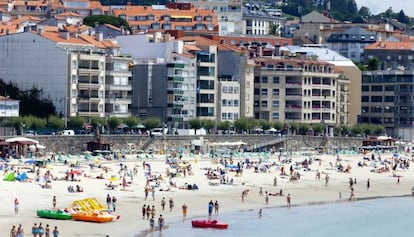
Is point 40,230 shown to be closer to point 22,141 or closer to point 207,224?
point 207,224

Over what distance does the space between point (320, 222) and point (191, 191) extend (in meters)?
8.13

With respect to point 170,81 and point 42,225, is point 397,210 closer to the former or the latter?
point 42,225

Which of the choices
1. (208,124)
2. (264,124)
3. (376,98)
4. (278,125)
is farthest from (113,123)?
(376,98)

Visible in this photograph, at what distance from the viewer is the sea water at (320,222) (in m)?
54.5

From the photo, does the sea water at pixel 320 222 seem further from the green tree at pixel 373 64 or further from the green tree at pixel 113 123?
the green tree at pixel 373 64

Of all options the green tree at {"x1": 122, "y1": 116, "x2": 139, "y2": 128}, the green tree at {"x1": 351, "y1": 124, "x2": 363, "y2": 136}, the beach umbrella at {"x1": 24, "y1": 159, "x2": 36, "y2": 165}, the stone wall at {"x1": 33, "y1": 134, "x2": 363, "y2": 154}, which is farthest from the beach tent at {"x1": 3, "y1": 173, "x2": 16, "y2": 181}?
the green tree at {"x1": 351, "y1": 124, "x2": 363, "y2": 136}

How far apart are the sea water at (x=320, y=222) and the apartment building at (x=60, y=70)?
28.1 meters

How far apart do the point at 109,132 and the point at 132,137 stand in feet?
10.5

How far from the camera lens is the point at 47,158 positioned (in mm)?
76938

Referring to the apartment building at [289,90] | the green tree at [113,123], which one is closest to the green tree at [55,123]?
the green tree at [113,123]

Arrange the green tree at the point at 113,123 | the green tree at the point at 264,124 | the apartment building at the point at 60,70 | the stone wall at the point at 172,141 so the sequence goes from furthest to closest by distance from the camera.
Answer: the green tree at the point at 264,124, the green tree at the point at 113,123, the apartment building at the point at 60,70, the stone wall at the point at 172,141

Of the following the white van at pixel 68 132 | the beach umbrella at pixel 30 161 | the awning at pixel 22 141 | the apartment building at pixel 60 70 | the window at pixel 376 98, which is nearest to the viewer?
the beach umbrella at pixel 30 161

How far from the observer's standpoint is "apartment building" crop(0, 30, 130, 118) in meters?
90.7

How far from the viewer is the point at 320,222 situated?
6003cm
